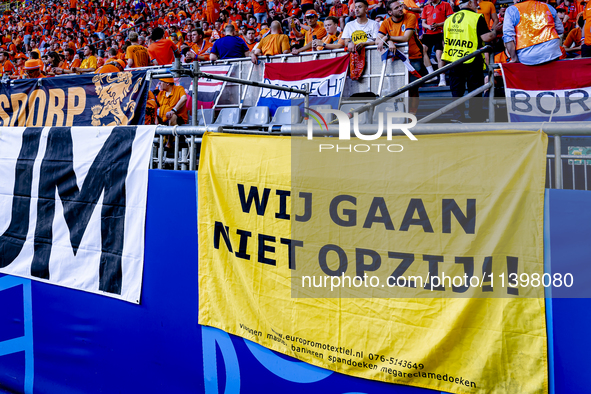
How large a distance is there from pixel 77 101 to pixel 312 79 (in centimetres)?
584

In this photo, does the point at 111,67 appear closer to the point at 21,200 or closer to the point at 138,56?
the point at 138,56

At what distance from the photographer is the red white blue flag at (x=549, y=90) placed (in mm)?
5215

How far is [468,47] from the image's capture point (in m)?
6.49

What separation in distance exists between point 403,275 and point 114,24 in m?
21.8

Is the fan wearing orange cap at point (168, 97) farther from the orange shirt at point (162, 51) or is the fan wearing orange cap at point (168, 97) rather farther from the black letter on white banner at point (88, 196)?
the orange shirt at point (162, 51)

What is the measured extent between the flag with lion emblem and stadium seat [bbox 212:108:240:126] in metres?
5.48

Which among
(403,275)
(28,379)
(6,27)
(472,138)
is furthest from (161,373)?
(6,27)

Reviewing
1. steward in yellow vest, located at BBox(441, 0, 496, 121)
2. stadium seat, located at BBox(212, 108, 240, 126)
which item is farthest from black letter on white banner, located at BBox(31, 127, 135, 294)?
stadium seat, located at BBox(212, 108, 240, 126)

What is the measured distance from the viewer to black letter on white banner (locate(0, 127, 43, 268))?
4074 millimetres

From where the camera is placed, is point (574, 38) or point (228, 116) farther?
point (228, 116)

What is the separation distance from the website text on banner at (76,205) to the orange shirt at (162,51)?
5.83 metres

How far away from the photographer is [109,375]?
3.49 m

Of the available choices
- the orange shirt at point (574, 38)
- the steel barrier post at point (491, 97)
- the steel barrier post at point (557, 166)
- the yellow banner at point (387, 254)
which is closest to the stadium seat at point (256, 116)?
the steel barrier post at point (491, 97)

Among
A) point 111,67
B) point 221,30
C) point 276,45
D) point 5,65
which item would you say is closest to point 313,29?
point 276,45
